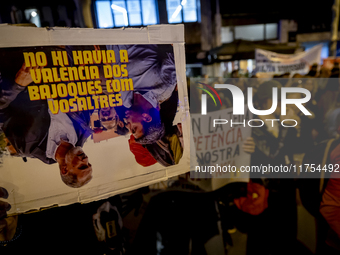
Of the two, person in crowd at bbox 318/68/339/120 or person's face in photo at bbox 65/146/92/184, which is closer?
person's face in photo at bbox 65/146/92/184

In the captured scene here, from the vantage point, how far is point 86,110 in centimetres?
123

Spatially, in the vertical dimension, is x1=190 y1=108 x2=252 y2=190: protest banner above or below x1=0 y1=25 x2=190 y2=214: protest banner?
below

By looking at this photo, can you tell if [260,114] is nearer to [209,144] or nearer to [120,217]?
[209,144]

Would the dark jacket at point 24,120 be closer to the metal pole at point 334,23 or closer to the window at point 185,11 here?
the metal pole at point 334,23

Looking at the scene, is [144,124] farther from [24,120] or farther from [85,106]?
[24,120]

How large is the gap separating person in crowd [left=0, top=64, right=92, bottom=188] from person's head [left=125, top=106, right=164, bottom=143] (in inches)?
9.5

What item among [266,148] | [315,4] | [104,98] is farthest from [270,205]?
[315,4]

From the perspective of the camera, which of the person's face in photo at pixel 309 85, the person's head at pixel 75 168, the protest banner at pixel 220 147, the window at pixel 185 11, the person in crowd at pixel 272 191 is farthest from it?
the window at pixel 185 11

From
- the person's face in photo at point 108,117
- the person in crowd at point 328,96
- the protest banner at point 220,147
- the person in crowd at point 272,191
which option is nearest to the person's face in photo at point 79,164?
the person's face in photo at point 108,117

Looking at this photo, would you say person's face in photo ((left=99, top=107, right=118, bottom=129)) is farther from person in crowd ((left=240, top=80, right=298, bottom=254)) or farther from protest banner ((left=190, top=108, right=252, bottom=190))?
person in crowd ((left=240, top=80, right=298, bottom=254))

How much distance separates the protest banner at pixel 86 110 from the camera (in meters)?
1.11

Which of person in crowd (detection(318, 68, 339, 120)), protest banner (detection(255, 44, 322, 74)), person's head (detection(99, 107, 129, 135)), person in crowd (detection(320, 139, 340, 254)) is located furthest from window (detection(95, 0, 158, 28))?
person's head (detection(99, 107, 129, 135))

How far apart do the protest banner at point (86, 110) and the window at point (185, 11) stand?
13416mm

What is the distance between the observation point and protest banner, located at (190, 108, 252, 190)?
210 cm
